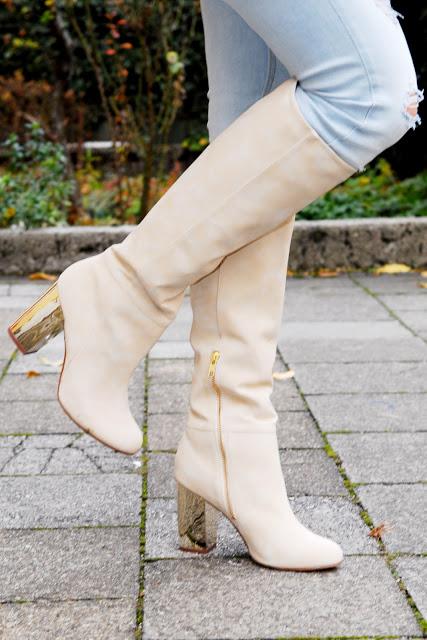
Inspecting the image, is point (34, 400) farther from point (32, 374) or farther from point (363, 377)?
point (363, 377)

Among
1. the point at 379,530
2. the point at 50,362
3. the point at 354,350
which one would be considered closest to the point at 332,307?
the point at 354,350

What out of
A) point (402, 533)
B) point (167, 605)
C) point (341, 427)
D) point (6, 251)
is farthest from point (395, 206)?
point (167, 605)

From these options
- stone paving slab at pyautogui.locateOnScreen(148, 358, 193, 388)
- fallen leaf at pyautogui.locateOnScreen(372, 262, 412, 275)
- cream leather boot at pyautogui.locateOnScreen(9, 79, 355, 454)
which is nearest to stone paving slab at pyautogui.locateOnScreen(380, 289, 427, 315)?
fallen leaf at pyautogui.locateOnScreen(372, 262, 412, 275)

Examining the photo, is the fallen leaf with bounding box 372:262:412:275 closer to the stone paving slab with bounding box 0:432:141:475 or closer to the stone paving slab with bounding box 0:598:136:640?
the stone paving slab with bounding box 0:432:141:475

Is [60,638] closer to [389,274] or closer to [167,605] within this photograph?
[167,605]

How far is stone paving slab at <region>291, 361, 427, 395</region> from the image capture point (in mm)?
3000

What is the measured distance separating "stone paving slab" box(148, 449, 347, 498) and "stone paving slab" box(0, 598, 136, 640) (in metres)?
0.52

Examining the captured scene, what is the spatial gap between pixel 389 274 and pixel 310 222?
0.50 m

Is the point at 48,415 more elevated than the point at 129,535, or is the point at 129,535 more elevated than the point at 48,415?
the point at 129,535

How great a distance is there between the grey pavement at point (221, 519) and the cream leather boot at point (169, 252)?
0.27m

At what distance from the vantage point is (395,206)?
602 centimetres

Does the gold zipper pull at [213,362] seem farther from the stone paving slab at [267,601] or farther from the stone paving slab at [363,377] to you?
the stone paving slab at [363,377]

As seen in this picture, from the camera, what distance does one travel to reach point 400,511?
6.58ft

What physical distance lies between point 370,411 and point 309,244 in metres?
2.49
